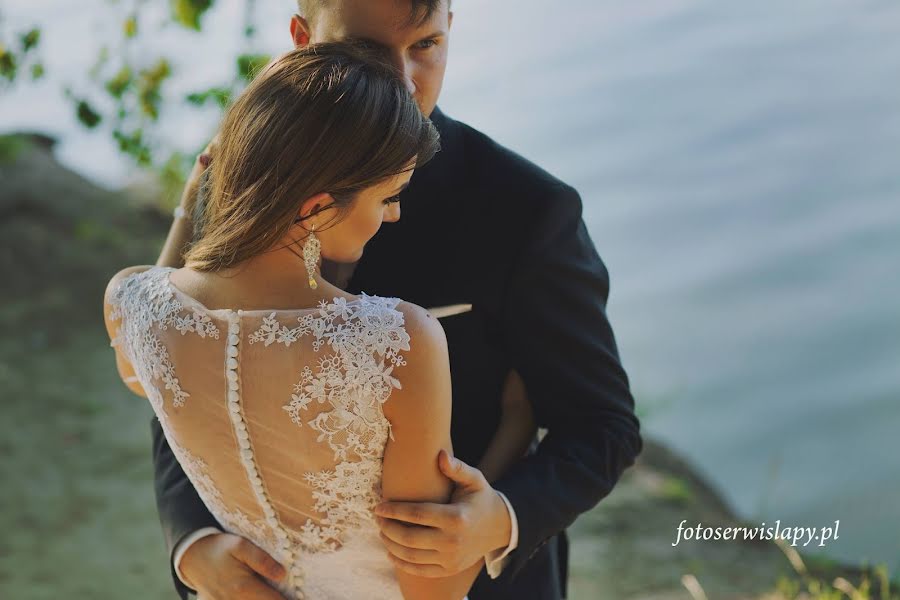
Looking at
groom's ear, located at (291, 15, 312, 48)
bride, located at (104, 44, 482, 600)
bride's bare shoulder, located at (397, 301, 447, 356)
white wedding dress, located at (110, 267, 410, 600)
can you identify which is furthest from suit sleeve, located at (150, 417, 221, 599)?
groom's ear, located at (291, 15, 312, 48)

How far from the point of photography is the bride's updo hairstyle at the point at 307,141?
4.69 ft

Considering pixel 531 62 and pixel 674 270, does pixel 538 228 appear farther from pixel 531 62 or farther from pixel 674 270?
pixel 531 62

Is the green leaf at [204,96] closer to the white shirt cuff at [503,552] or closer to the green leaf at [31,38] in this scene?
the green leaf at [31,38]

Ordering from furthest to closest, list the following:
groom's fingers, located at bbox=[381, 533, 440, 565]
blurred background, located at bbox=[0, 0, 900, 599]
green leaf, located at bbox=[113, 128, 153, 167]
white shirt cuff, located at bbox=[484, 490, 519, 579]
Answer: blurred background, located at bbox=[0, 0, 900, 599], green leaf, located at bbox=[113, 128, 153, 167], white shirt cuff, located at bbox=[484, 490, 519, 579], groom's fingers, located at bbox=[381, 533, 440, 565]

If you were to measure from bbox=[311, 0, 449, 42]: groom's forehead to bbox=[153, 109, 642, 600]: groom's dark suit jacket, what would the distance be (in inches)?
8.9

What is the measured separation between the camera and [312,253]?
1.48 m

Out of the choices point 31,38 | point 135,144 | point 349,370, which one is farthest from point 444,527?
point 135,144

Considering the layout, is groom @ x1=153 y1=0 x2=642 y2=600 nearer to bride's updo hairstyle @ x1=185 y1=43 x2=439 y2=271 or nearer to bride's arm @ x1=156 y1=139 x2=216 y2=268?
bride's arm @ x1=156 y1=139 x2=216 y2=268

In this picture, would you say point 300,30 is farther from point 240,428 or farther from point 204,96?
point 204,96

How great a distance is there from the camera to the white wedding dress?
1.43 m

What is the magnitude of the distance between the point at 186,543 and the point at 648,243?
19.9ft

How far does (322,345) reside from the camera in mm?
1424

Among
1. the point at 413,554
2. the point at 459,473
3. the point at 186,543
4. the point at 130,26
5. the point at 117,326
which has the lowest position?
the point at 186,543

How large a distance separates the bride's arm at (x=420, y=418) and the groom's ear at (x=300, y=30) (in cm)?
71
